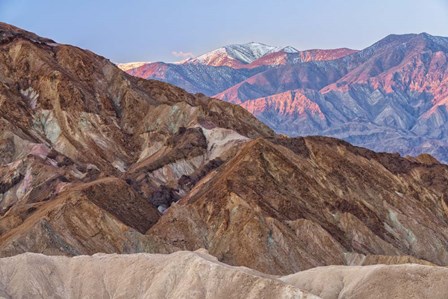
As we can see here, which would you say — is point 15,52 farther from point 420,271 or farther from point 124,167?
point 420,271

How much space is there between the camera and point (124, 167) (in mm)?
147375

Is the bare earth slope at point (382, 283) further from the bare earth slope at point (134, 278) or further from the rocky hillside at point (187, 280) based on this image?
the bare earth slope at point (134, 278)

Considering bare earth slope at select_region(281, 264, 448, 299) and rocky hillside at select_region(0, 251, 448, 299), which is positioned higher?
rocky hillside at select_region(0, 251, 448, 299)

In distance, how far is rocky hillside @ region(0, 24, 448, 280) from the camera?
11019 centimetres

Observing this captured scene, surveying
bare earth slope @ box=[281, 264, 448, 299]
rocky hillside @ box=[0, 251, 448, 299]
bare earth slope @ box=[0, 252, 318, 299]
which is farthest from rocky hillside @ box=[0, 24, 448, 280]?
bare earth slope @ box=[281, 264, 448, 299]

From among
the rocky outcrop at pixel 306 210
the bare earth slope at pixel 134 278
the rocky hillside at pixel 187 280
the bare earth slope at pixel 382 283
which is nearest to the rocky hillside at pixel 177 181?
the rocky outcrop at pixel 306 210

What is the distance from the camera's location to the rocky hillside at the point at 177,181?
110m

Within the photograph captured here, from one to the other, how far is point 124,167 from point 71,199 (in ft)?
121

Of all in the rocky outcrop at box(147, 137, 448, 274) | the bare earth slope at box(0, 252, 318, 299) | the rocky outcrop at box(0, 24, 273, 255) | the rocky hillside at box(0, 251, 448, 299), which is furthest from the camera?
the rocky outcrop at box(147, 137, 448, 274)

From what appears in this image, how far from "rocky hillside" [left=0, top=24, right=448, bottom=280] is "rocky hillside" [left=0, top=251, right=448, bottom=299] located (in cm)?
1623

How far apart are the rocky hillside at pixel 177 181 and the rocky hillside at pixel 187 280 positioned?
53.2 ft

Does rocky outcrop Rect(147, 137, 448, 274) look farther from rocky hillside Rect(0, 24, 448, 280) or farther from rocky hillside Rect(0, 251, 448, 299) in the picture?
rocky hillside Rect(0, 251, 448, 299)

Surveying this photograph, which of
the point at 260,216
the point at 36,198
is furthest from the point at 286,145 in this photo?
the point at 36,198

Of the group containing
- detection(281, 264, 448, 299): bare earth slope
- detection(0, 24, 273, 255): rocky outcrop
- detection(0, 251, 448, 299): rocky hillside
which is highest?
detection(0, 24, 273, 255): rocky outcrop
